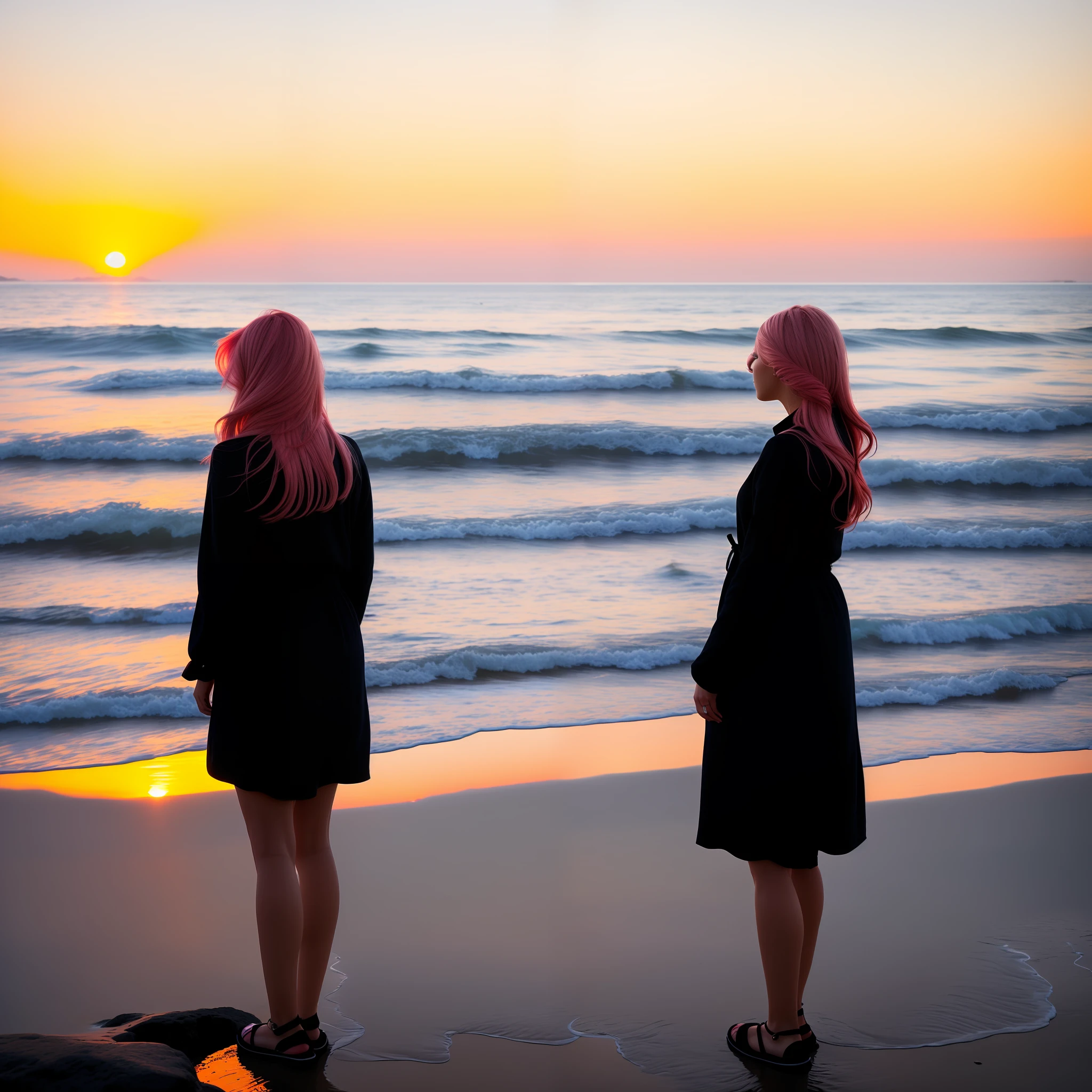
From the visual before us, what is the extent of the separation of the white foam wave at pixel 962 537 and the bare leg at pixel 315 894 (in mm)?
6355

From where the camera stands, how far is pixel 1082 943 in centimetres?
249

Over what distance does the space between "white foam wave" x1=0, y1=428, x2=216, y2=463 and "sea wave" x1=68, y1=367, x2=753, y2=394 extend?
2.72m

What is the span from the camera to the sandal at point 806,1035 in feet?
6.47

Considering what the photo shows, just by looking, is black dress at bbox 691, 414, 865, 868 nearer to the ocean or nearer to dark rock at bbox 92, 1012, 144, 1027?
the ocean

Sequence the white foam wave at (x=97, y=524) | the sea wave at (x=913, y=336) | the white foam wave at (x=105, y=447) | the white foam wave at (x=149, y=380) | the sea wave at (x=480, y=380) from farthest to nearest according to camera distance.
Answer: the sea wave at (x=913, y=336)
the sea wave at (x=480, y=380)
the white foam wave at (x=149, y=380)
the white foam wave at (x=105, y=447)
the white foam wave at (x=97, y=524)

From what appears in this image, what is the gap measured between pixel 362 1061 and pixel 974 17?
946 cm

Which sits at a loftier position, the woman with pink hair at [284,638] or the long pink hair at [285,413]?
the long pink hair at [285,413]

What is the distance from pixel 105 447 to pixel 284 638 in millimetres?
9307

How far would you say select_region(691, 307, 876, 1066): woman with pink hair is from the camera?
1811mm

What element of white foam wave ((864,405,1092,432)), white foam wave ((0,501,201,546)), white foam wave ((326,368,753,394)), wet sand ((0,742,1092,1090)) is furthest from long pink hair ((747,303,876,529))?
white foam wave ((326,368,753,394))

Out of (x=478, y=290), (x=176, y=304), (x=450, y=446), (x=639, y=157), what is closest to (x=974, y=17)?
(x=639, y=157)

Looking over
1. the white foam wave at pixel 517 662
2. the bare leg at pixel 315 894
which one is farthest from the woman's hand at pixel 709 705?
the white foam wave at pixel 517 662

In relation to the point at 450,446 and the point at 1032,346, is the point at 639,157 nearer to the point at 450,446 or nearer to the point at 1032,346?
the point at 450,446

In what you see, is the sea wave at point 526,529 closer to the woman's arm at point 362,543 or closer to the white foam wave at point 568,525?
the white foam wave at point 568,525
